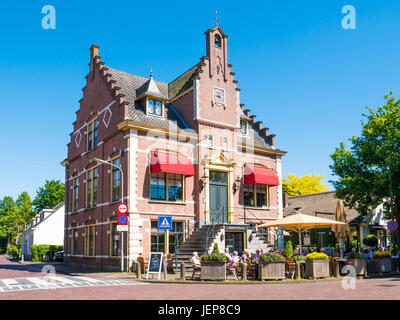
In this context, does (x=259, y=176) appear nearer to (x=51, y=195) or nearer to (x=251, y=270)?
(x=251, y=270)

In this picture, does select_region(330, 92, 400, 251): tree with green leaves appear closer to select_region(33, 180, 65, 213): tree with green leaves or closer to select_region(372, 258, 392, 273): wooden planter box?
select_region(372, 258, 392, 273): wooden planter box

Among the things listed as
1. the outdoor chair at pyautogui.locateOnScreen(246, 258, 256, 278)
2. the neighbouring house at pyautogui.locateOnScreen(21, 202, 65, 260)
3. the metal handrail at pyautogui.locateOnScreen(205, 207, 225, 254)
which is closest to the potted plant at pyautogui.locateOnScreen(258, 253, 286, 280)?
the outdoor chair at pyautogui.locateOnScreen(246, 258, 256, 278)

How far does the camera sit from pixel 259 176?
29.8 metres

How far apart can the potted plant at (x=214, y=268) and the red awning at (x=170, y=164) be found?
27.2ft

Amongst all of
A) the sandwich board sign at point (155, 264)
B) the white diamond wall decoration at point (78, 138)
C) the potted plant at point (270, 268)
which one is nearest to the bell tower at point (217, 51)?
the white diamond wall decoration at point (78, 138)

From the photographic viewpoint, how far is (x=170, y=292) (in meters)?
13.9

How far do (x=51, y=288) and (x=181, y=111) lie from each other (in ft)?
55.5

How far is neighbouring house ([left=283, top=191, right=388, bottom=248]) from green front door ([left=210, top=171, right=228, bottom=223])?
1048cm

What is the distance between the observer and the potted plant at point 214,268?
59.3 ft

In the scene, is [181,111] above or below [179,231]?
above

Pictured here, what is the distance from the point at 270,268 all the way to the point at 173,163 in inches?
396

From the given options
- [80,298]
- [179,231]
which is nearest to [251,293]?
[80,298]

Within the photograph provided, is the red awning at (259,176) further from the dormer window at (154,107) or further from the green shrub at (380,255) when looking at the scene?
the green shrub at (380,255)

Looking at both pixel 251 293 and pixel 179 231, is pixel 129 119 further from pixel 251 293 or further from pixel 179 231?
pixel 251 293
